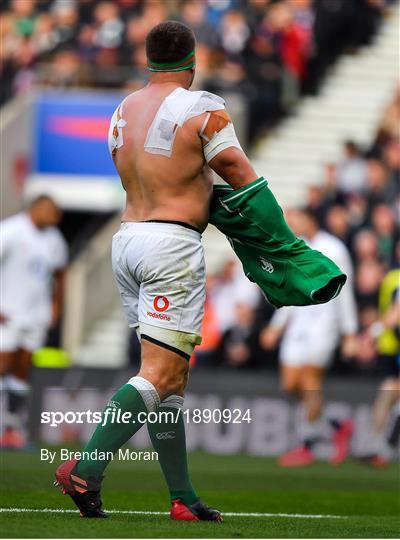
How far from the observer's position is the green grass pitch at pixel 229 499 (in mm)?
7230

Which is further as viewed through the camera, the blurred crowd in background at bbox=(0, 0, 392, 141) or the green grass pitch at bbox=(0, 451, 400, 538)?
the blurred crowd in background at bbox=(0, 0, 392, 141)

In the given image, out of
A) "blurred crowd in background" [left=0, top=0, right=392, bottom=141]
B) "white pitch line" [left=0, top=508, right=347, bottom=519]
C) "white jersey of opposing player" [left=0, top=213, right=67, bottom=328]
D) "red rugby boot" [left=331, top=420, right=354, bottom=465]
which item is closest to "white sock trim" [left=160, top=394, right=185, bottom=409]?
"white pitch line" [left=0, top=508, right=347, bottom=519]

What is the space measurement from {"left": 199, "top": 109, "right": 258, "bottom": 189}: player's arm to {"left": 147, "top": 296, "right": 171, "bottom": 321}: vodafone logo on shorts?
2.21 ft

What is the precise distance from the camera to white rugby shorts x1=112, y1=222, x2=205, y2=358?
7629 millimetres

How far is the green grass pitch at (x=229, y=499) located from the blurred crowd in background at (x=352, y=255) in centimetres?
347

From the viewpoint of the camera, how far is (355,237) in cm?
1805

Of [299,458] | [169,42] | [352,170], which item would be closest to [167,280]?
[169,42]

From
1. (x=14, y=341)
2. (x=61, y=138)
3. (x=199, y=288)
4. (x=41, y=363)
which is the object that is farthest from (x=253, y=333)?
(x=199, y=288)

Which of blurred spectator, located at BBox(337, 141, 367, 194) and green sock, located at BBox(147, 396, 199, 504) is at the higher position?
green sock, located at BBox(147, 396, 199, 504)

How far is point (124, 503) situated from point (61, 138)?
1439 cm

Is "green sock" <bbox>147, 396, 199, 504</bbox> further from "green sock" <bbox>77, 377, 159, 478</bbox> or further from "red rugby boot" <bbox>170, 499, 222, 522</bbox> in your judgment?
"green sock" <bbox>77, 377, 159, 478</bbox>

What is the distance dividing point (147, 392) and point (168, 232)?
80 cm

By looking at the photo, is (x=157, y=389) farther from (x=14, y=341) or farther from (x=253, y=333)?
(x=253, y=333)

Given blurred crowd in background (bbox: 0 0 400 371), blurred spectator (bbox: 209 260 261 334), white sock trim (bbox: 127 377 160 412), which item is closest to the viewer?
white sock trim (bbox: 127 377 160 412)
